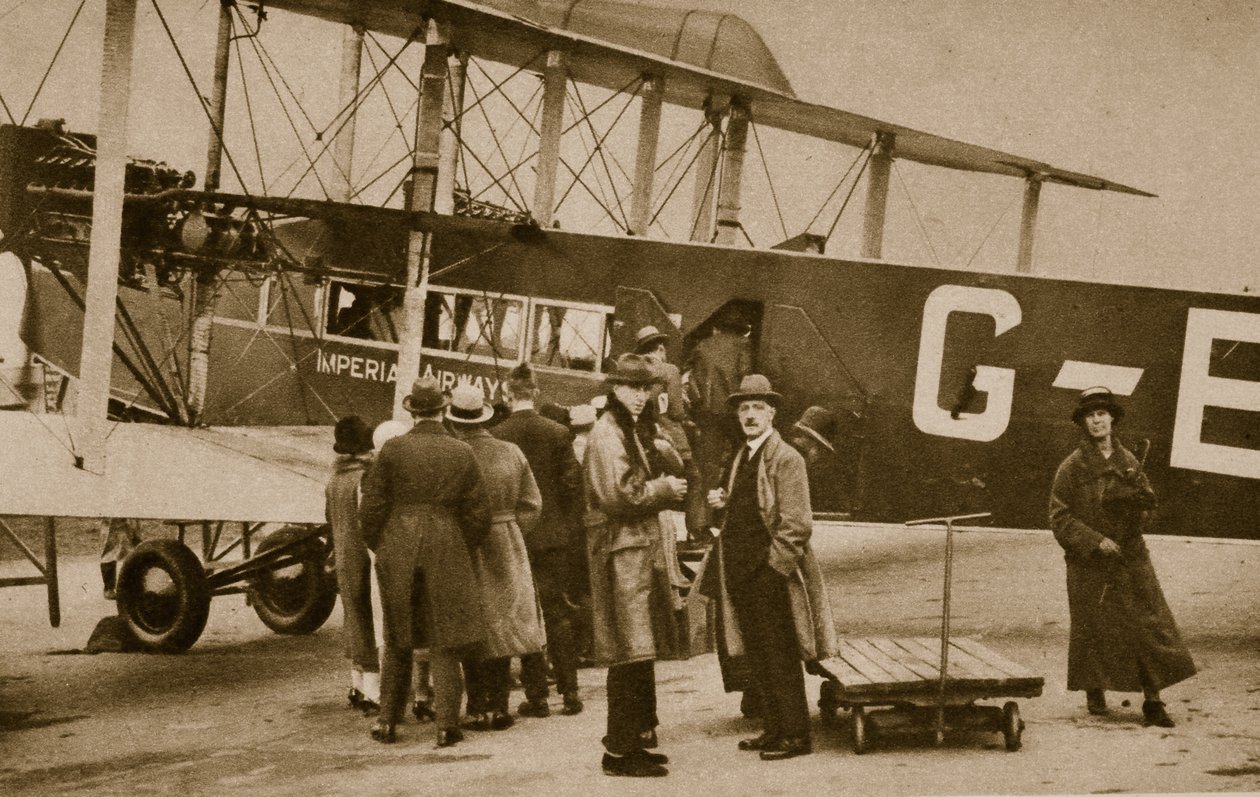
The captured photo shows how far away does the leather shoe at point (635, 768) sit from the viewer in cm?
475

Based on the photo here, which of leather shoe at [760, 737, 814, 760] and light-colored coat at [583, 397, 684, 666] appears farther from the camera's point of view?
leather shoe at [760, 737, 814, 760]

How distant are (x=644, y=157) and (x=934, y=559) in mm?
4325

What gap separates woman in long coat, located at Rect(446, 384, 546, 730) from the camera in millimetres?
5676

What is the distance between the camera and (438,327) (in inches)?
326

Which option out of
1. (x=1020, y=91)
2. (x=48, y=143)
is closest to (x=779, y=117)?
(x=1020, y=91)

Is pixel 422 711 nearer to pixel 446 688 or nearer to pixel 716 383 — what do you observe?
pixel 446 688

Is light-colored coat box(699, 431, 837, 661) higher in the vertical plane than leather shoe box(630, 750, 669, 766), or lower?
higher

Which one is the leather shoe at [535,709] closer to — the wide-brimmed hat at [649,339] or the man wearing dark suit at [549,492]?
the man wearing dark suit at [549,492]

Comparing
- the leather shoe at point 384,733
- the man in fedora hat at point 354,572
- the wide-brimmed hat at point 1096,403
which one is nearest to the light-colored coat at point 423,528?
the leather shoe at point 384,733

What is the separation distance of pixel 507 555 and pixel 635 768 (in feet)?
4.44

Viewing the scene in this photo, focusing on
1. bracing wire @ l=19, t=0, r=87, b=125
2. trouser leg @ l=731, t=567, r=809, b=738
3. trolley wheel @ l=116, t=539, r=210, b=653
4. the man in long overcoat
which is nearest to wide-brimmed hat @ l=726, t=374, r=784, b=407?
the man in long overcoat

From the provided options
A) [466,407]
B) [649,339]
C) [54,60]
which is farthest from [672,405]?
[54,60]

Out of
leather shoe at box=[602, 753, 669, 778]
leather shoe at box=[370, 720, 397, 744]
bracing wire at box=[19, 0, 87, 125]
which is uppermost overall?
bracing wire at box=[19, 0, 87, 125]

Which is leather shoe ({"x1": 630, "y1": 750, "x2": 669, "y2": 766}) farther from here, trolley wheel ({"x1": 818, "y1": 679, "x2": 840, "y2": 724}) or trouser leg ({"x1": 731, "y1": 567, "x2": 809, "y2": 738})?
trolley wheel ({"x1": 818, "y1": 679, "x2": 840, "y2": 724})
